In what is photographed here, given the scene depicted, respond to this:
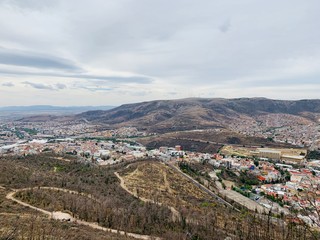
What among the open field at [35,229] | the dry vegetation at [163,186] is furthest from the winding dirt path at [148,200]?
the open field at [35,229]

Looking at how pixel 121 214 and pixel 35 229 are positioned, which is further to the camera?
pixel 121 214

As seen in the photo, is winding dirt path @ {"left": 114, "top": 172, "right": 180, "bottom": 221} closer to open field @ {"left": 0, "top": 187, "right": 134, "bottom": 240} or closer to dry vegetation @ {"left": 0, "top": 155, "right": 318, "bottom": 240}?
dry vegetation @ {"left": 0, "top": 155, "right": 318, "bottom": 240}

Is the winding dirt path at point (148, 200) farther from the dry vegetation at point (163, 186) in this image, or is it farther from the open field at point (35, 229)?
the open field at point (35, 229)

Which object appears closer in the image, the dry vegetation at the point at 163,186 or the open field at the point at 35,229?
the open field at the point at 35,229

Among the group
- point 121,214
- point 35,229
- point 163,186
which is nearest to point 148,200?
point 163,186

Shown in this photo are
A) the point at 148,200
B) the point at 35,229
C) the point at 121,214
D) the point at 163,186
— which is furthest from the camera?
the point at 163,186

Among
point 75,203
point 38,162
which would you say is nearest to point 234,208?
point 75,203

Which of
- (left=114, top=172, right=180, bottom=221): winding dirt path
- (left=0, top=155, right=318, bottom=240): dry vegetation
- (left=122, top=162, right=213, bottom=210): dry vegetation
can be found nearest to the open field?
(left=0, top=155, right=318, bottom=240): dry vegetation

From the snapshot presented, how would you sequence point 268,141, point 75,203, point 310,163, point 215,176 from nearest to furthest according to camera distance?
point 75,203, point 215,176, point 310,163, point 268,141

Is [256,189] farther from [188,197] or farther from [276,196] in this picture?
[188,197]

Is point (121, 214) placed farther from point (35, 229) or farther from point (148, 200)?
point (148, 200)

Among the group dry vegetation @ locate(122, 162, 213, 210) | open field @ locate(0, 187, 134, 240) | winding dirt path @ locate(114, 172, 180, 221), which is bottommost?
dry vegetation @ locate(122, 162, 213, 210)
